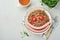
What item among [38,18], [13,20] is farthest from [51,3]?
[13,20]

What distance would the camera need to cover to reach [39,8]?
1298 mm

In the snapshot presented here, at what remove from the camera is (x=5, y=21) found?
132 cm

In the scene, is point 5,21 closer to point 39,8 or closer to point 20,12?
point 20,12

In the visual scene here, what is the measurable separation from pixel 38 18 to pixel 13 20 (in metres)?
0.16

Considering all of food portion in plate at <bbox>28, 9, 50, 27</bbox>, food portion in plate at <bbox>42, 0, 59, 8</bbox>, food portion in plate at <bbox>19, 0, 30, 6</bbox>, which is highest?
food portion in plate at <bbox>19, 0, 30, 6</bbox>

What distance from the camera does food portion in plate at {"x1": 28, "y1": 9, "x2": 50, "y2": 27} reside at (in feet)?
4.13

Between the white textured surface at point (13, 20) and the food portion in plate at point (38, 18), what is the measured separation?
5cm

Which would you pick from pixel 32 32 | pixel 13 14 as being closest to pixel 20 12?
pixel 13 14

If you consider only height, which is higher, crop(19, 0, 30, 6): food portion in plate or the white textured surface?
crop(19, 0, 30, 6): food portion in plate

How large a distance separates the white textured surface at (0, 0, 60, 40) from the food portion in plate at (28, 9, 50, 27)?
0.15 feet

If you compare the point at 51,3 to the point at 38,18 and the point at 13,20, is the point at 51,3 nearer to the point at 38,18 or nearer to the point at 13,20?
the point at 38,18

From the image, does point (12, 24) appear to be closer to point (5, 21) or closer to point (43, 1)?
point (5, 21)

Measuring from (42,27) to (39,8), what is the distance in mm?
127

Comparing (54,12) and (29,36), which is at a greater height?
(54,12)
